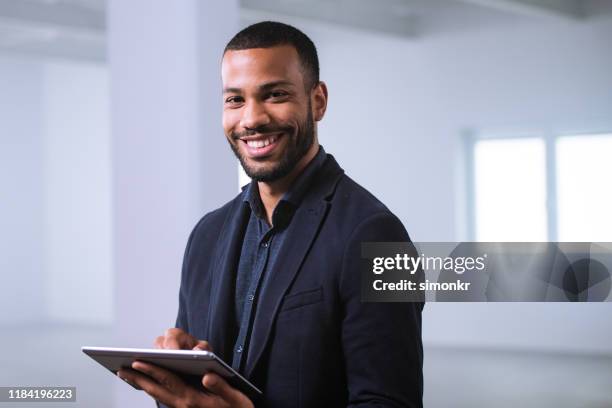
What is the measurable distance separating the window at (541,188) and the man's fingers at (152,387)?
19.4 feet

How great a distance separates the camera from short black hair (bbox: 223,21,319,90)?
1.27 m

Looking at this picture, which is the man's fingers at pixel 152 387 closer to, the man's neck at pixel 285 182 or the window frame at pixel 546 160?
the man's neck at pixel 285 182

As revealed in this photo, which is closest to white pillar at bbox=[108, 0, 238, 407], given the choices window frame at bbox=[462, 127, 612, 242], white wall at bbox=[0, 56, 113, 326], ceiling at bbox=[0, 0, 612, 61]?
ceiling at bbox=[0, 0, 612, 61]

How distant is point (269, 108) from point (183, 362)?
14.3 inches

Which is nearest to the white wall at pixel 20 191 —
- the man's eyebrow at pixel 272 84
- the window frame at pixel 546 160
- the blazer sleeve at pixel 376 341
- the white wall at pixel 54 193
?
the white wall at pixel 54 193

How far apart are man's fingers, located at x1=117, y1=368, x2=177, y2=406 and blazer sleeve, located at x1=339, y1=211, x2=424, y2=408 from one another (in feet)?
0.77

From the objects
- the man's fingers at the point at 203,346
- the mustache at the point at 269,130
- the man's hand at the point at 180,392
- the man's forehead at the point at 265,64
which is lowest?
the man's hand at the point at 180,392

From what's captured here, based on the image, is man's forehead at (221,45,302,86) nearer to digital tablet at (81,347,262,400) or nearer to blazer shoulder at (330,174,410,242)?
blazer shoulder at (330,174,410,242)

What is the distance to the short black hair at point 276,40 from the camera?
1269 mm

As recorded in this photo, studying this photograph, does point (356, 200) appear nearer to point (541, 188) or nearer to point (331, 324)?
point (331, 324)

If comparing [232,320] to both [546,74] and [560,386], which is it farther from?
[546,74]

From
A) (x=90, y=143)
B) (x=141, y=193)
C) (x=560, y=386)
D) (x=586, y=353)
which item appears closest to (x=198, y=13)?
(x=141, y=193)

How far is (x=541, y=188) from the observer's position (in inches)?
276

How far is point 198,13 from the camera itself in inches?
108
